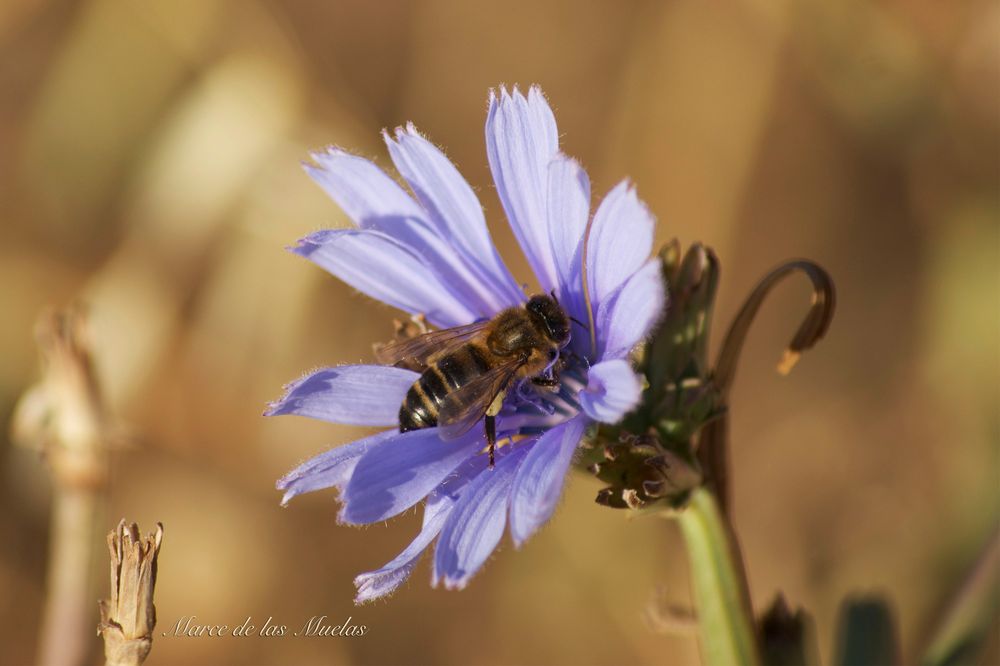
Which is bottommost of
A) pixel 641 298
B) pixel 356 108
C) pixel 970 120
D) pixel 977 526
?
pixel 977 526

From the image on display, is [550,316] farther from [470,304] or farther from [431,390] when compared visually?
[431,390]

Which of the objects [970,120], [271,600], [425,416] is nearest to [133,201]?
[271,600]

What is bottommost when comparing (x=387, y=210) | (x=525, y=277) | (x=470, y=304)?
(x=470, y=304)

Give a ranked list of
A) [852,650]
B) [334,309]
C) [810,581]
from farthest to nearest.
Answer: [334,309] → [810,581] → [852,650]

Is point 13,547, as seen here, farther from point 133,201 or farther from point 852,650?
point 852,650

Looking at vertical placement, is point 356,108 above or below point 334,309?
above

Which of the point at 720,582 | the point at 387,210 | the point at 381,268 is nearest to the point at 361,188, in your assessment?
the point at 387,210

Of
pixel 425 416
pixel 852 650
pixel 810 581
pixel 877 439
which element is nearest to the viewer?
pixel 425 416
